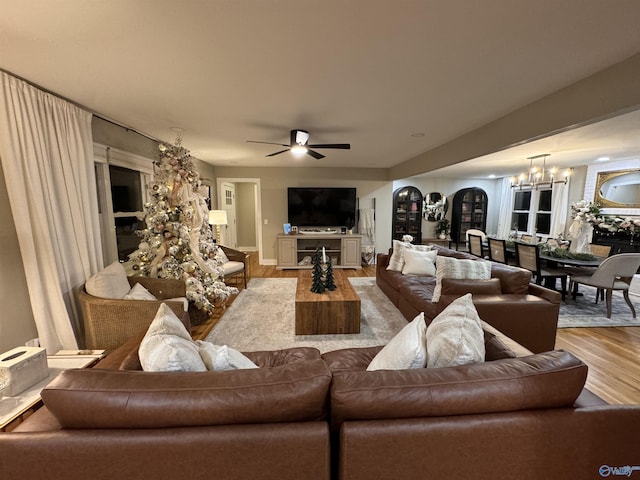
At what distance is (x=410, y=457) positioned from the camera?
965 mm

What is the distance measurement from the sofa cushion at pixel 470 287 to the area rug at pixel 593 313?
1.53 m

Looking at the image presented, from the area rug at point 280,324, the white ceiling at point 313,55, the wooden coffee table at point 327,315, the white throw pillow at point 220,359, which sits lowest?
the area rug at point 280,324

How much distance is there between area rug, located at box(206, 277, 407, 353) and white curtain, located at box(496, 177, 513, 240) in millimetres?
5853

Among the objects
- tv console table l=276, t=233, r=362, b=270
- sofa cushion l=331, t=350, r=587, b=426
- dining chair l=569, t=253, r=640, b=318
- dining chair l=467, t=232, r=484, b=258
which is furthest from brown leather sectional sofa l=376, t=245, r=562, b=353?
Result: tv console table l=276, t=233, r=362, b=270

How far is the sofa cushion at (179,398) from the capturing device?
94 centimetres

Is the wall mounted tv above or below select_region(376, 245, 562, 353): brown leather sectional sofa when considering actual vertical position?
above

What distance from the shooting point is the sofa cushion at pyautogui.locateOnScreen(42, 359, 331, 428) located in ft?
3.10

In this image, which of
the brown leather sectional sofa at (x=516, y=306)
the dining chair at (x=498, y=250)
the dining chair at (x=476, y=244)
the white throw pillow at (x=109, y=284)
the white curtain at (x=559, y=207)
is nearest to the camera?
the white throw pillow at (x=109, y=284)

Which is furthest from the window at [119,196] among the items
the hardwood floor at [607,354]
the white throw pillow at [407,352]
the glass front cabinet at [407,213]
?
the glass front cabinet at [407,213]

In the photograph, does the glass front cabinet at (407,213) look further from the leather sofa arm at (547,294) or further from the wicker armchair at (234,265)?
the leather sofa arm at (547,294)

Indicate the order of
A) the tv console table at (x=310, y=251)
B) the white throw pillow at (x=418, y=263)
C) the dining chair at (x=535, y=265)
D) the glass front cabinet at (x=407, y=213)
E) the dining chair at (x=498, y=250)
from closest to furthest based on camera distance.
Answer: the white throw pillow at (x=418, y=263), the dining chair at (x=535, y=265), the dining chair at (x=498, y=250), the tv console table at (x=310, y=251), the glass front cabinet at (x=407, y=213)

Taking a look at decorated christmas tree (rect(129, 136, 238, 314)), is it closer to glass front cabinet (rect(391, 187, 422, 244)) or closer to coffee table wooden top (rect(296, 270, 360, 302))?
coffee table wooden top (rect(296, 270, 360, 302))

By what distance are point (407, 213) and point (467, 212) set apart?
1959 millimetres

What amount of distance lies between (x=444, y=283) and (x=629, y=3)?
6.99ft
